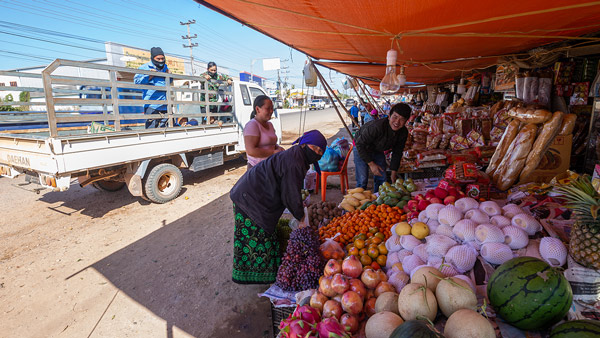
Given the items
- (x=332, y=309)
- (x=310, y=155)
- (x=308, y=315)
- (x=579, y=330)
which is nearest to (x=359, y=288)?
(x=332, y=309)

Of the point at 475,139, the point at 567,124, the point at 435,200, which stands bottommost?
the point at 435,200

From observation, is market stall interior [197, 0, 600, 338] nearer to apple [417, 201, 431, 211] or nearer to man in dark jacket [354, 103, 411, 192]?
apple [417, 201, 431, 211]

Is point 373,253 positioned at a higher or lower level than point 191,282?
higher

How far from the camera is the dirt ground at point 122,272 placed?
9.14 ft

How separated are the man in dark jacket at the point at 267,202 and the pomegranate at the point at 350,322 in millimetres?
1101

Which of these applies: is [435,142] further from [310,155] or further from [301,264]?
[301,264]

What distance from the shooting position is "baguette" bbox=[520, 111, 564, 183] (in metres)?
2.95

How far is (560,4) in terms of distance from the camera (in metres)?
1.90

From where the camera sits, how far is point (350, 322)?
1666 mm

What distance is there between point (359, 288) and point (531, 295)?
89 centimetres

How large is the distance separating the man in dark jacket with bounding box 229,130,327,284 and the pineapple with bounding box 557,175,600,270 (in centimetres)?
168

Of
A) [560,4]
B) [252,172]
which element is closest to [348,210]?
[252,172]

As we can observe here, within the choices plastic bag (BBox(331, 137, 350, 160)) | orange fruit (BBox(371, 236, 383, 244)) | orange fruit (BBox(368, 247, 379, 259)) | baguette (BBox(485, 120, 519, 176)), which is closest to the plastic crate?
orange fruit (BBox(368, 247, 379, 259))

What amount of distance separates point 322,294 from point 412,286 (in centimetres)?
62
